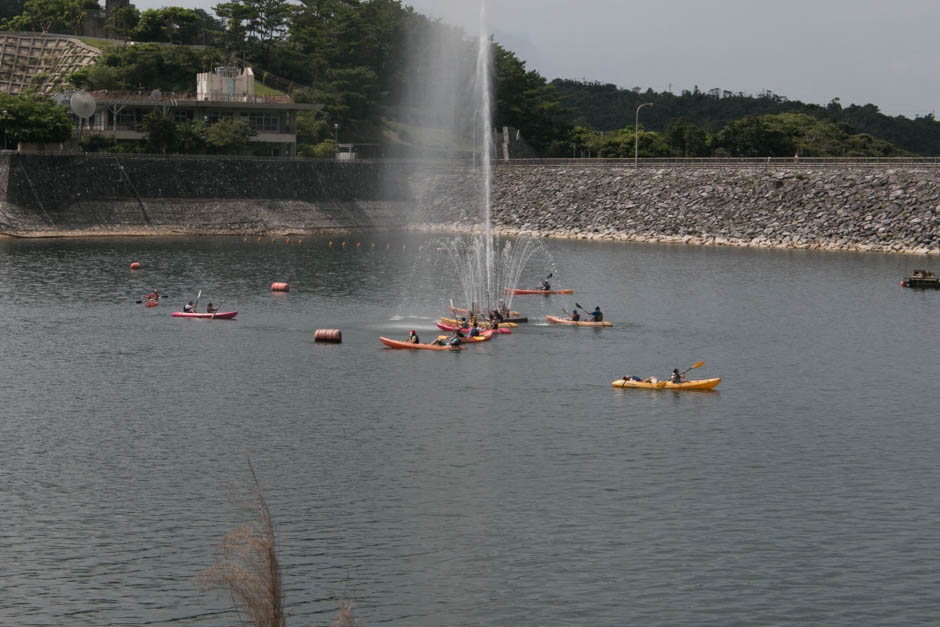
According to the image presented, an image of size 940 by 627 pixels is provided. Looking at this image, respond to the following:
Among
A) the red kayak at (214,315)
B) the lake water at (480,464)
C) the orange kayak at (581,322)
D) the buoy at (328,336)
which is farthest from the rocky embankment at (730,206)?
the buoy at (328,336)

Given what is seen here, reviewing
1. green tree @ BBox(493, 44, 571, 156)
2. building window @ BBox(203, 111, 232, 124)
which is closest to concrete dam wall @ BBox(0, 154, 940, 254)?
building window @ BBox(203, 111, 232, 124)

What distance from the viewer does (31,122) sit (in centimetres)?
14100

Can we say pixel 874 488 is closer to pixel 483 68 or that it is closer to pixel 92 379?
pixel 92 379

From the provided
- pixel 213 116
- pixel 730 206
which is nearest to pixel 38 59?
pixel 213 116

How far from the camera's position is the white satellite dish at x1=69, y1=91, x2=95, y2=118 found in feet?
477

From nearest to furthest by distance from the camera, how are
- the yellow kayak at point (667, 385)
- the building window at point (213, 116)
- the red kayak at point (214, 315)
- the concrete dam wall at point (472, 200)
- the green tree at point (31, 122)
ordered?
the yellow kayak at point (667, 385), the red kayak at point (214, 315), the concrete dam wall at point (472, 200), the green tree at point (31, 122), the building window at point (213, 116)

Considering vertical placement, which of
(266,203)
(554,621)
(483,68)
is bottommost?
(554,621)

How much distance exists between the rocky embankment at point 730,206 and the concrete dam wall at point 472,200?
165 millimetres

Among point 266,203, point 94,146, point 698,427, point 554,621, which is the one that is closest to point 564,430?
point 698,427

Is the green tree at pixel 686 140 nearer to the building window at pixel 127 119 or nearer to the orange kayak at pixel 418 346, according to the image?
the building window at pixel 127 119

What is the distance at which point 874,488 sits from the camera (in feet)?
142

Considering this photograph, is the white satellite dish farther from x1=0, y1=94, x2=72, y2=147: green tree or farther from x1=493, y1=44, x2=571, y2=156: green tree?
x1=493, y1=44, x2=571, y2=156: green tree

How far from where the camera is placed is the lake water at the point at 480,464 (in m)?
34.1

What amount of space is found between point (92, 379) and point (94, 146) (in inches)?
3863
